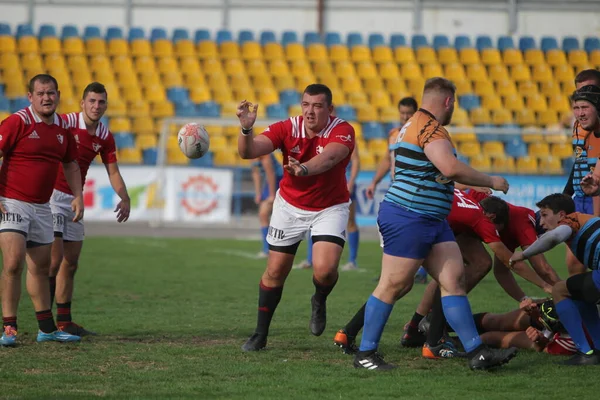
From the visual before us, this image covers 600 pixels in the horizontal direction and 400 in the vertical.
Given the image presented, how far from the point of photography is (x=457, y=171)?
6344 mm

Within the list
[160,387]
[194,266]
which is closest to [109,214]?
[194,266]

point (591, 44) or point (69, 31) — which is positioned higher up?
point (591, 44)

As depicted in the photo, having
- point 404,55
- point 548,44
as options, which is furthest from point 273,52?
point 548,44

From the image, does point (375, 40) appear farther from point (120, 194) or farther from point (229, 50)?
point (120, 194)

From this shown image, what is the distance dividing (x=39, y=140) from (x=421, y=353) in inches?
144

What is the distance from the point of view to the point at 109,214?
2028 centimetres

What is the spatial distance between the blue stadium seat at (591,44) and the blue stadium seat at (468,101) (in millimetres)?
4738

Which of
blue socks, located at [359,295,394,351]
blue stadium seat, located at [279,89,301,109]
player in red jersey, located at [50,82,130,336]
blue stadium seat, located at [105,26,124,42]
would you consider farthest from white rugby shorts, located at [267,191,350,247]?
blue stadium seat, located at [105,26,124,42]

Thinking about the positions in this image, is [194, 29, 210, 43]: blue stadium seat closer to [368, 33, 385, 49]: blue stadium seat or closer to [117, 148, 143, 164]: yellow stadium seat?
[368, 33, 385, 49]: blue stadium seat

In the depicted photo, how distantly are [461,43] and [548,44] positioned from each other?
276 cm

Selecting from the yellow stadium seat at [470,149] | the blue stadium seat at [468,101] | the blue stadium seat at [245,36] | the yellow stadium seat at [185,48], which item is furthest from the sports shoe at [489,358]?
the blue stadium seat at [245,36]

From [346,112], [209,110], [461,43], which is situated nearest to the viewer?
[209,110]

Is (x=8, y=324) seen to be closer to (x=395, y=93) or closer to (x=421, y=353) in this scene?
(x=421, y=353)

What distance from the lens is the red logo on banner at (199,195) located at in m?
20.4
